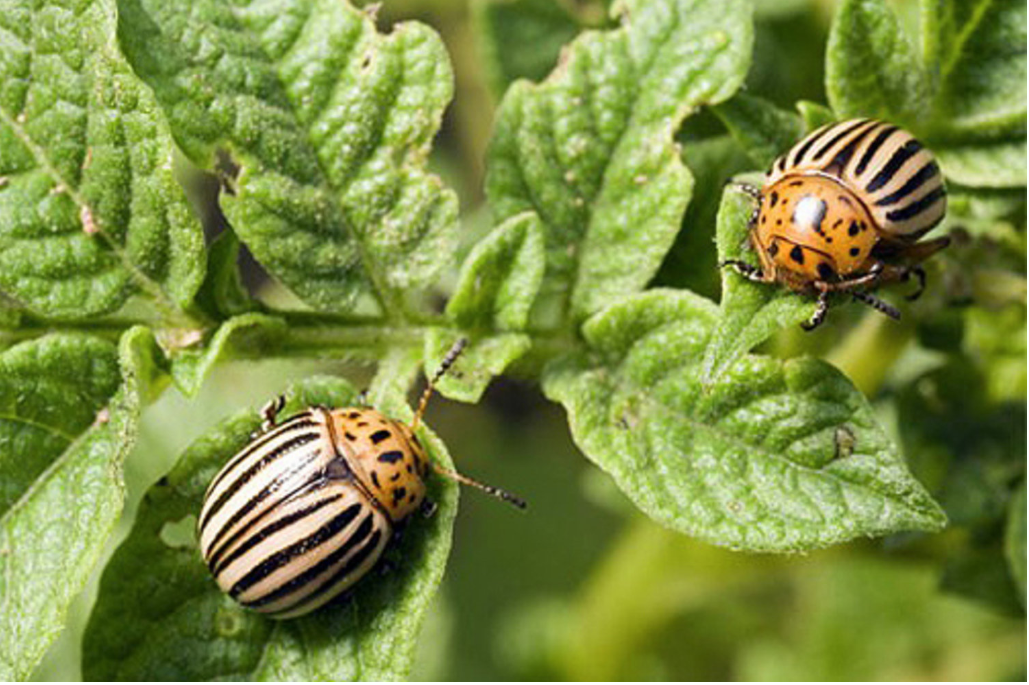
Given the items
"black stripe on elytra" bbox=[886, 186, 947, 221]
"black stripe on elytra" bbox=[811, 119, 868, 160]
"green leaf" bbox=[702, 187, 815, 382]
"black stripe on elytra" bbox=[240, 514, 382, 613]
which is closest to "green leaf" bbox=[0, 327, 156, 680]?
"black stripe on elytra" bbox=[240, 514, 382, 613]

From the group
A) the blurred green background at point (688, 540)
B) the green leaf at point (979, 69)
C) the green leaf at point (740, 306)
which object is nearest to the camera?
the green leaf at point (740, 306)

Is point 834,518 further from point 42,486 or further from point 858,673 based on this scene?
point 858,673

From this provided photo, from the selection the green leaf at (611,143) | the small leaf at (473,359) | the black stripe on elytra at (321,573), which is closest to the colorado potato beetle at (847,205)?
the green leaf at (611,143)

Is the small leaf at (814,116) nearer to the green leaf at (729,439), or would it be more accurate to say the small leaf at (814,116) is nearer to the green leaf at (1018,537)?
the green leaf at (729,439)

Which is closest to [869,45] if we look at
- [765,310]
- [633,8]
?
[633,8]

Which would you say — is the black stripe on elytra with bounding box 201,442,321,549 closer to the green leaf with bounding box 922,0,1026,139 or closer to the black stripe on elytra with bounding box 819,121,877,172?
the black stripe on elytra with bounding box 819,121,877,172

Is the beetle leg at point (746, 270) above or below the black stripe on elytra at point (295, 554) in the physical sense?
above
